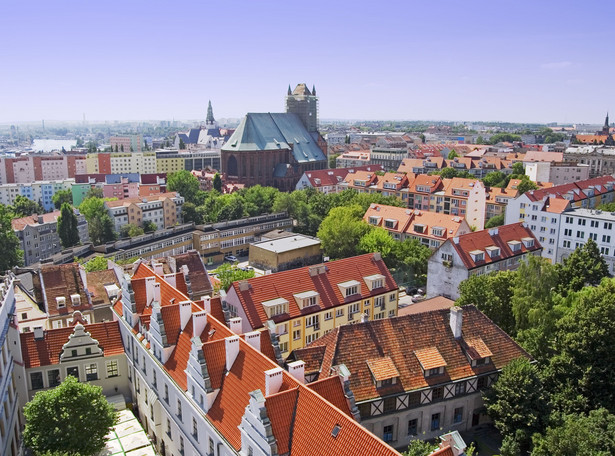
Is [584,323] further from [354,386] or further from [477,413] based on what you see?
[354,386]

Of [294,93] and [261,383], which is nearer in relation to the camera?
[261,383]

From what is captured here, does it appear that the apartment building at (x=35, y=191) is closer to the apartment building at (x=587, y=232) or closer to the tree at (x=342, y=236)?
the tree at (x=342, y=236)

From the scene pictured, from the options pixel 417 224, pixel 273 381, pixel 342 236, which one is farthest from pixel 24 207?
pixel 273 381

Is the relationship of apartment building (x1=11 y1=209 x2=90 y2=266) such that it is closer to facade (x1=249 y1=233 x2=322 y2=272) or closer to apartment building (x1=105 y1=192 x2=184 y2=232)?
apartment building (x1=105 y1=192 x2=184 y2=232)

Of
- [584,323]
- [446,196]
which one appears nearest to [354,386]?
[584,323]

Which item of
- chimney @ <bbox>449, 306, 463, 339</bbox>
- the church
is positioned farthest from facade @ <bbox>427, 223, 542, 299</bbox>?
the church

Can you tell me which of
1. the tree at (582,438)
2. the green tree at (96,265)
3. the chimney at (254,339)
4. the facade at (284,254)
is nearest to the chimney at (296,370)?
the chimney at (254,339)

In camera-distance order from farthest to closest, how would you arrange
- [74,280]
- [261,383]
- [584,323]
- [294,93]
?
[294,93] < [74,280] < [584,323] < [261,383]
